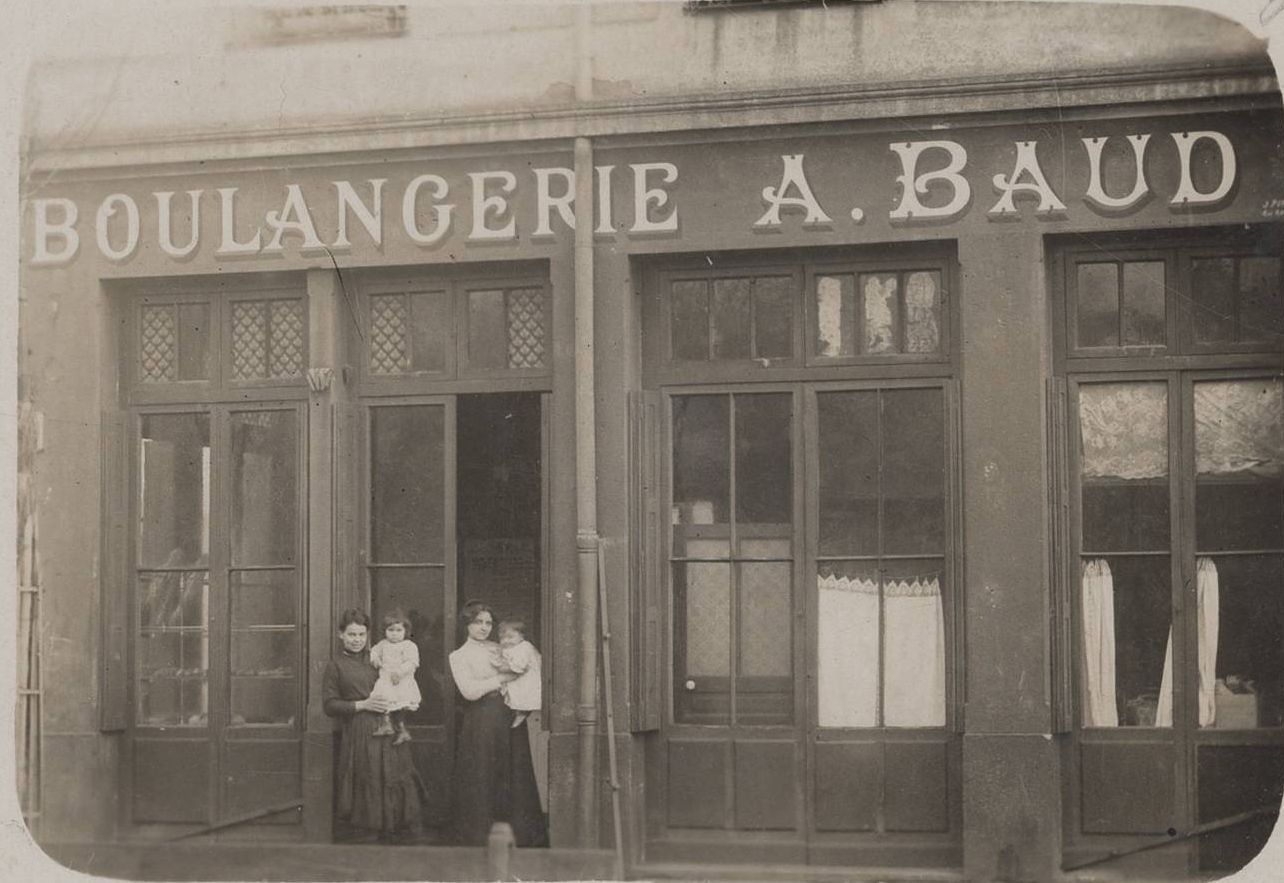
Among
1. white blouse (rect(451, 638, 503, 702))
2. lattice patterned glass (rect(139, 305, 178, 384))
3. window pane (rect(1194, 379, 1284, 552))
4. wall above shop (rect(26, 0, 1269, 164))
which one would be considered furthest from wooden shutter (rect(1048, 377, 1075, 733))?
lattice patterned glass (rect(139, 305, 178, 384))

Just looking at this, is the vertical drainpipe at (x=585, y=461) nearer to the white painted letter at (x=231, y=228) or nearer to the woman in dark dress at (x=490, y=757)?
the woman in dark dress at (x=490, y=757)

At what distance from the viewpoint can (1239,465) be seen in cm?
952

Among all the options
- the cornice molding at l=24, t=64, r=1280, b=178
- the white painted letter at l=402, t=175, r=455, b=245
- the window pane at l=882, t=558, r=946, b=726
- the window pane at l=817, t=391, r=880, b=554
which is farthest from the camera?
the white painted letter at l=402, t=175, r=455, b=245

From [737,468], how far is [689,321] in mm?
969

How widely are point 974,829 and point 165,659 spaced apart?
523 centimetres

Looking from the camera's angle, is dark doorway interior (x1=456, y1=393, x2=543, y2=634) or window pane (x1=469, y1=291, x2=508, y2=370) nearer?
dark doorway interior (x1=456, y1=393, x2=543, y2=634)

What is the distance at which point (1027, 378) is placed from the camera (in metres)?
9.61

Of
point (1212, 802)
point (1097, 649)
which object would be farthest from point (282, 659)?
point (1212, 802)

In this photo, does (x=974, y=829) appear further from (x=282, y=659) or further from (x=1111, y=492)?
(x=282, y=659)

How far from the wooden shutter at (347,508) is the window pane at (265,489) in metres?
0.29

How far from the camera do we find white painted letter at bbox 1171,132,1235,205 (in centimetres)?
936

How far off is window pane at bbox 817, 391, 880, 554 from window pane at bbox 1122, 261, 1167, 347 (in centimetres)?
155

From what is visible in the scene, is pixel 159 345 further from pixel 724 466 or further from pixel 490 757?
pixel 724 466

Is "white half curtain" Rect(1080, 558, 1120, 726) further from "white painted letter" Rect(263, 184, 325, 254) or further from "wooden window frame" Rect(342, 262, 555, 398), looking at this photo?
"white painted letter" Rect(263, 184, 325, 254)
